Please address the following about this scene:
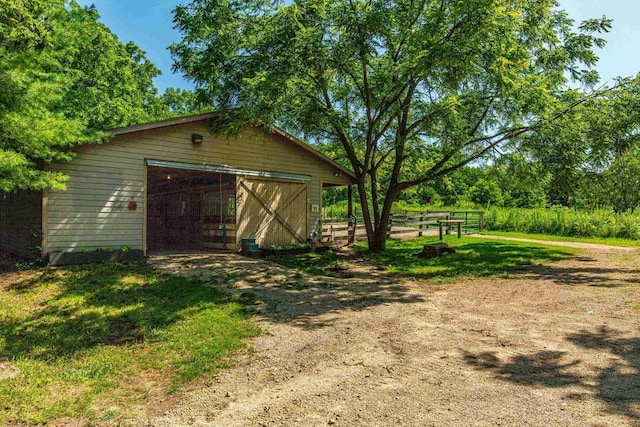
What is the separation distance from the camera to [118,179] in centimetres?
988

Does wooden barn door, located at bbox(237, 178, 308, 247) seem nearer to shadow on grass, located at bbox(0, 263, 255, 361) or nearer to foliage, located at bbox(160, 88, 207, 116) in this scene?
shadow on grass, located at bbox(0, 263, 255, 361)

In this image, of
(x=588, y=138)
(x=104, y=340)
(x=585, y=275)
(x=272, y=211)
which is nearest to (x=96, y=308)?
(x=104, y=340)

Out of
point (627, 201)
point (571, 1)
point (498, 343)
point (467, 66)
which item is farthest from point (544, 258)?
point (627, 201)

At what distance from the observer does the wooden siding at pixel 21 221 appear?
945 cm

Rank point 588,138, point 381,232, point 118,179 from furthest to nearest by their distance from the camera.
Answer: point 381,232 → point 588,138 → point 118,179

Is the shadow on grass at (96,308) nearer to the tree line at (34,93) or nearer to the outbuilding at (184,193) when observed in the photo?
the outbuilding at (184,193)

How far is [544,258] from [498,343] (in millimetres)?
8828

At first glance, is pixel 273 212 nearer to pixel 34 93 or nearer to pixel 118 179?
pixel 118 179

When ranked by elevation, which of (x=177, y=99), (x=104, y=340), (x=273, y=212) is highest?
(x=177, y=99)

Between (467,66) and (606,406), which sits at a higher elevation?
(467,66)

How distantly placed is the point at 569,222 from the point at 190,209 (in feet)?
62.7

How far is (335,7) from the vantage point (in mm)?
10094

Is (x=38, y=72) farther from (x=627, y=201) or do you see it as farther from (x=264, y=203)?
(x=627, y=201)

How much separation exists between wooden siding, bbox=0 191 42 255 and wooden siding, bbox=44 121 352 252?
0.74m
